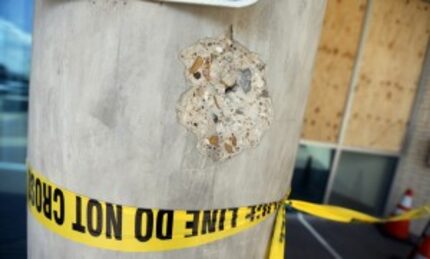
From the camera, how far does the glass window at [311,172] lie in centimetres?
490

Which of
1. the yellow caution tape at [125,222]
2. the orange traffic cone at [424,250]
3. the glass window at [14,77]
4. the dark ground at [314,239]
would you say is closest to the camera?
the yellow caution tape at [125,222]

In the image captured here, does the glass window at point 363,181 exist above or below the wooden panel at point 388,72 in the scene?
below

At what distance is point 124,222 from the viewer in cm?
132

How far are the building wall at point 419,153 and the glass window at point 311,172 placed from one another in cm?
128

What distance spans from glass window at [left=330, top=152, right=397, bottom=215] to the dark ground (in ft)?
1.35

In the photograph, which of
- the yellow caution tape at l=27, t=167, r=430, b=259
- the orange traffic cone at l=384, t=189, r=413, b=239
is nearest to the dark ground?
the orange traffic cone at l=384, t=189, r=413, b=239

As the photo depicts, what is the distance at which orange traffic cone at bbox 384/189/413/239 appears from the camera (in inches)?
194

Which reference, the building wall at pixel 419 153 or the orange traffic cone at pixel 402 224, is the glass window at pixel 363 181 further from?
the orange traffic cone at pixel 402 224

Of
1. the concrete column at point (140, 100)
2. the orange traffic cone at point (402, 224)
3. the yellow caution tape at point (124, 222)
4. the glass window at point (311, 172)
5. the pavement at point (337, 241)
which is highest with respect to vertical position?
the concrete column at point (140, 100)

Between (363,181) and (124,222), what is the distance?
193 inches

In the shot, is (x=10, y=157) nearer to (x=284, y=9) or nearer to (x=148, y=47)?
(x=148, y=47)

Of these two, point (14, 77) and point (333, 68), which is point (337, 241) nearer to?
point (333, 68)

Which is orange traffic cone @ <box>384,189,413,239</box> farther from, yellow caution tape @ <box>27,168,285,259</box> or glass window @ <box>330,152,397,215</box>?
yellow caution tape @ <box>27,168,285,259</box>

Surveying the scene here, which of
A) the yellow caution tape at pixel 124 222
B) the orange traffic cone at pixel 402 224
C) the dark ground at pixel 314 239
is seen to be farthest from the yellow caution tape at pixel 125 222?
the orange traffic cone at pixel 402 224
